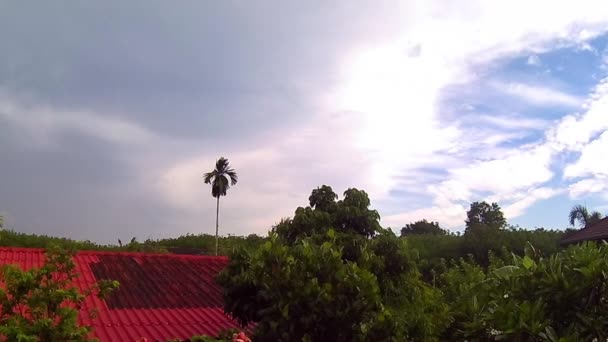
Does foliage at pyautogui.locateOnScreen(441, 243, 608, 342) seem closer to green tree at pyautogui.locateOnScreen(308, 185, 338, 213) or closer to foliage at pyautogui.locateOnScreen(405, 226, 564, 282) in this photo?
green tree at pyautogui.locateOnScreen(308, 185, 338, 213)

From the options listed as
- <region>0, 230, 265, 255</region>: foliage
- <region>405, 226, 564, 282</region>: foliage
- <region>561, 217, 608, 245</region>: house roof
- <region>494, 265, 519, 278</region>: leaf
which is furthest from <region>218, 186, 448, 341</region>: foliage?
<region>405, 226, 564, 282</region>: foliage

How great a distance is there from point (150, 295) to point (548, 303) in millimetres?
8607

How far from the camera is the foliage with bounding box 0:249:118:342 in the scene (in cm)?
609

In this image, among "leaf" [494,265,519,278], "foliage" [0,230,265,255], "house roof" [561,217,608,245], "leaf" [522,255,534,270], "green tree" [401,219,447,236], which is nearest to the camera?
"leaf" [522,255,534,270]

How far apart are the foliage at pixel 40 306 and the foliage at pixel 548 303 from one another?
431cm

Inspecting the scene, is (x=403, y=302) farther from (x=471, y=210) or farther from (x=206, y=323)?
(x=471, y=210)

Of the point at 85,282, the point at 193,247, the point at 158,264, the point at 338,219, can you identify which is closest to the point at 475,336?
the point at 338,219

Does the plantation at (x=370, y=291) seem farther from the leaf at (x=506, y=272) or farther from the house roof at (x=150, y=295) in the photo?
the house roof at (x=150, y=295)

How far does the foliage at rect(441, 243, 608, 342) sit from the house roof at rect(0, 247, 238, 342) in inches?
260

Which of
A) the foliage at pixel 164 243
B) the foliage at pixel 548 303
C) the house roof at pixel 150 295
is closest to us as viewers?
the foliage at pixel 548 303

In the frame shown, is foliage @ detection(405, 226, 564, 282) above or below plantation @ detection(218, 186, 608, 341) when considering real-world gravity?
above

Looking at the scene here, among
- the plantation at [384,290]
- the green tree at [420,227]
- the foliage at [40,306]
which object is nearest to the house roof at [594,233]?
the plantation at [384,290]

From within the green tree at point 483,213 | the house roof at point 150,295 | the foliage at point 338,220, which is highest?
the green tree at point 483,213

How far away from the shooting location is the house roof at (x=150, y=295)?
371 inches
